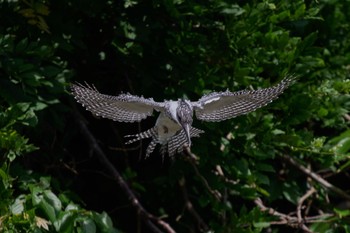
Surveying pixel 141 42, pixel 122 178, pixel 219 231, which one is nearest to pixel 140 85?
pixel 141 42

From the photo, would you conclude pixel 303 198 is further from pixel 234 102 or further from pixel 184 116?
pixel 184 116

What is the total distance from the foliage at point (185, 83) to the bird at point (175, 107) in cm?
31

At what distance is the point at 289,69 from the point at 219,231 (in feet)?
2.39

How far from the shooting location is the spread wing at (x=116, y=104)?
2.64 meters

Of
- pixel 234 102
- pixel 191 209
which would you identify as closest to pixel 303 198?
pixel 191 209

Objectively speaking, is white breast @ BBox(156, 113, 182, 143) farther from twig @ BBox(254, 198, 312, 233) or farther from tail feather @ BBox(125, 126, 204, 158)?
twig @ BBox(254, 198, 312, 233)

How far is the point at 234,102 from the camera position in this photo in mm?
2865

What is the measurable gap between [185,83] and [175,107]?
1.89ft

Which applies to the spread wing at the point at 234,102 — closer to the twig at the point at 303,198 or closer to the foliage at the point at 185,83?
the foliage at the point at 185,83

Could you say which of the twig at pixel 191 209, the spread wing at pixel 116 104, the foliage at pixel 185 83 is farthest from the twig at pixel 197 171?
the spread wing at pixel 116 104

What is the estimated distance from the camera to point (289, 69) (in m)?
3.29

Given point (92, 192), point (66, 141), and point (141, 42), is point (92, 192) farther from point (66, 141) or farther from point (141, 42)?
point (141, 42)

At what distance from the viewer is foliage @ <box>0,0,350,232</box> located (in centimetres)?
309

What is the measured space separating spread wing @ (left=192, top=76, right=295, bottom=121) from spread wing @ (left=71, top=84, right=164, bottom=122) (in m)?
0.17
